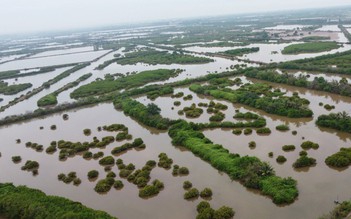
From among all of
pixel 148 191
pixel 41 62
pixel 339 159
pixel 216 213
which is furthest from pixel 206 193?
pixel 41 62

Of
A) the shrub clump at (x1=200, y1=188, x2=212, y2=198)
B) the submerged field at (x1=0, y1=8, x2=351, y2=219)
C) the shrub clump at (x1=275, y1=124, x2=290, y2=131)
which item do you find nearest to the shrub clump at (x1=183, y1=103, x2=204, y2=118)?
the submerged field at (x1=0, y1=8, x2=351, y2=219)

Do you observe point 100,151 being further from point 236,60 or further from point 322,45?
point 322,45

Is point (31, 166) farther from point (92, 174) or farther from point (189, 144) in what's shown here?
point (189, 144)

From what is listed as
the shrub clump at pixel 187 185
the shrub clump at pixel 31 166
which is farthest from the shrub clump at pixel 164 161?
the shrub clump at pixel 31 166

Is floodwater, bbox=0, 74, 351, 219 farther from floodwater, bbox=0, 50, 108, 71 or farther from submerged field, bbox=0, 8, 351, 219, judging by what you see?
floodwater, bbox=0, 50, 108, 71

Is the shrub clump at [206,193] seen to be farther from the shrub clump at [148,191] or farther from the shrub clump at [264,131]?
the shrub clump at [264,131]

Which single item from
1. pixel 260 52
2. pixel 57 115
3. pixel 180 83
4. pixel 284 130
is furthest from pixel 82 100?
pixel 260 52
